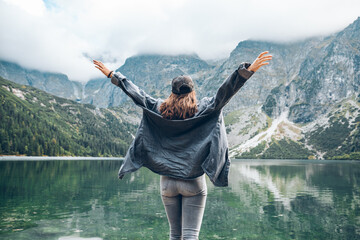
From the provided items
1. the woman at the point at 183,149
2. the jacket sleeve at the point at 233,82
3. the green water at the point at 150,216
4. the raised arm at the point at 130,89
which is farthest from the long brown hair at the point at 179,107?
the green water at the point at 150,216

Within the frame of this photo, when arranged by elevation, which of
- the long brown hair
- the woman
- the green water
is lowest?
the green water

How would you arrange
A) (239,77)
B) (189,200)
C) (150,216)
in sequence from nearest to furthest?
1. (239,77)
2. (189,200)
3. (150,216)

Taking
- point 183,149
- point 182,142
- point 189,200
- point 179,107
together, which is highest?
point 179,107

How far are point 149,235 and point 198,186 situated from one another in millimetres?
13767

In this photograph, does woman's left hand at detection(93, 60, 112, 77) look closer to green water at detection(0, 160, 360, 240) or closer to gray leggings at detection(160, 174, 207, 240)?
gray leggings at detection(160, 174, 207, 240)

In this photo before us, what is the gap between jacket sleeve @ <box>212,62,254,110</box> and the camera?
3446mm

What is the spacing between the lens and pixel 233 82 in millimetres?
3535

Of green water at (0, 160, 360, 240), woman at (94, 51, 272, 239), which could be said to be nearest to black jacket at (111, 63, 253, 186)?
woman at (94, 51, 272, 239)

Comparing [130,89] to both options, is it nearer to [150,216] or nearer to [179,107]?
[179,107]

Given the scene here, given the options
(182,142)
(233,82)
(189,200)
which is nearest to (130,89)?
(182,142)

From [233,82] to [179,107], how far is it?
2.92 feet

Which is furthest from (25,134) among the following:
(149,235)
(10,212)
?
(149,235)

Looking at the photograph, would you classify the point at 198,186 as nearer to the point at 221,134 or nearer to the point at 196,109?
the point at 221,134

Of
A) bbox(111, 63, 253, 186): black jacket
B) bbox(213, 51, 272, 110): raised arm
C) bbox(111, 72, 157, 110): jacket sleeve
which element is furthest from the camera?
bbox(111, 72, 157, 110): jacket sleeve
